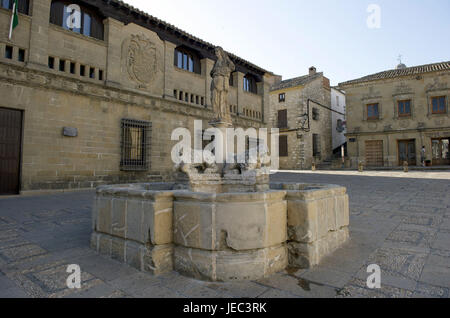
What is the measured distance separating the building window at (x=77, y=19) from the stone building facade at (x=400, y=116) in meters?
20.2

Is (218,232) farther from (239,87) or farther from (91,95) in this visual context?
(239,87)

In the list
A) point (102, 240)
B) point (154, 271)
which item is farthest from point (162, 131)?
point (154, 271)

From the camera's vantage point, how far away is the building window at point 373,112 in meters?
21.6

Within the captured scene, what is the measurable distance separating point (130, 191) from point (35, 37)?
8.41m

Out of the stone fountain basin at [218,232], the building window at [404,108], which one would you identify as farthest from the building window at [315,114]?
the stone fountain basin at [218,232]

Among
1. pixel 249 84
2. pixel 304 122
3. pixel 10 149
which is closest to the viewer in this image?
pixel 10 149

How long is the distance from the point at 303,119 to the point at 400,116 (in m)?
7.55

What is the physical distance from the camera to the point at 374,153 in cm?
2133

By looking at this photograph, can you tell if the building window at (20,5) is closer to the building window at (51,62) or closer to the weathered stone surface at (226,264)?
the building window at (51,62)

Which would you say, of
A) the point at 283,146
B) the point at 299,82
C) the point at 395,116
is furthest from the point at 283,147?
the point at 395,116

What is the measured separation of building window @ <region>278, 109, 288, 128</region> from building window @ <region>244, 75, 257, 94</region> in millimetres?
8410

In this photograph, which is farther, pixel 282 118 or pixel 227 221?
pixel 282 118

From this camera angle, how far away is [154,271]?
7.73 ft
